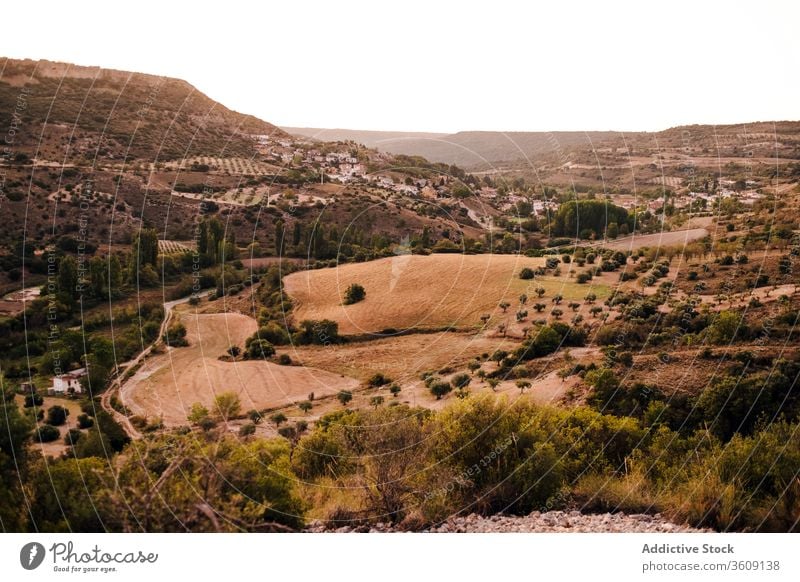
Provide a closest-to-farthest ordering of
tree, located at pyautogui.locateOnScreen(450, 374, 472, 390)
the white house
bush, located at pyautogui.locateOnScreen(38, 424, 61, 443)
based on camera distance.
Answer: bush, located at pyautogui.locateOnScreen(38, 424, 61, 443) < the white house < tree, located at pyautogui.locateOnScreen(450, 374, 472, 390)

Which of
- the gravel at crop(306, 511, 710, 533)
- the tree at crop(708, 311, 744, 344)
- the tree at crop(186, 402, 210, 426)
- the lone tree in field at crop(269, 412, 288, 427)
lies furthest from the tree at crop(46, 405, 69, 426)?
the tree at crop(708, 311, 744, 344)

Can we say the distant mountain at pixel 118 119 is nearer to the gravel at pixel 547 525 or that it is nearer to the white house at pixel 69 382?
the white house at pixel 69 382

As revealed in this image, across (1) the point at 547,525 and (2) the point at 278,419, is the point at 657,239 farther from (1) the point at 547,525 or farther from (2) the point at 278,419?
(1) the point at 547,525

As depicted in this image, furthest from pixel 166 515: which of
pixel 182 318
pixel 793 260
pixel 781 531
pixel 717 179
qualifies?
pixel 717 179

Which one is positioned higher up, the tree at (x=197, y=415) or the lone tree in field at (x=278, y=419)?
the tree at (x=197, y=415)

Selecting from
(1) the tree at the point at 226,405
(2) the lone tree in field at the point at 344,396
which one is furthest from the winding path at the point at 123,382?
(2) the lone tree in field at the point at 344,396

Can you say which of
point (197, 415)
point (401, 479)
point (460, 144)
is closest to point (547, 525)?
point (401, 479)
